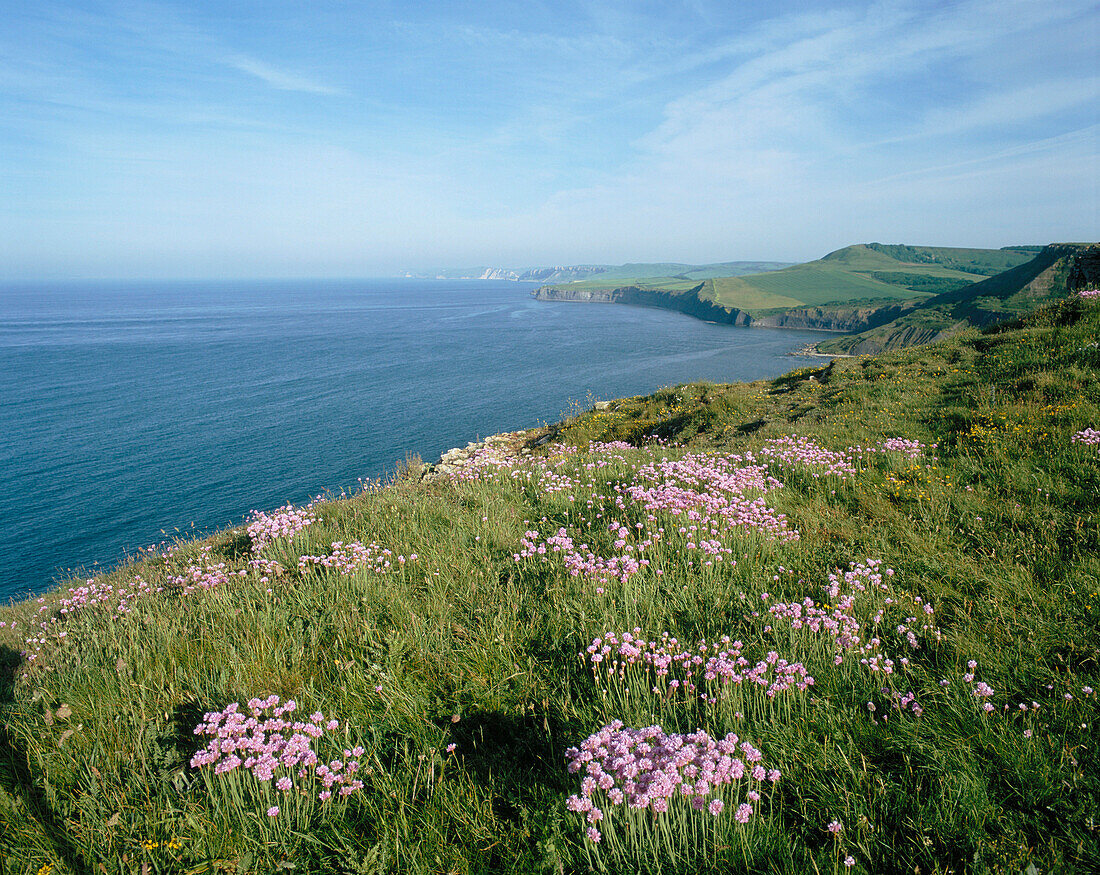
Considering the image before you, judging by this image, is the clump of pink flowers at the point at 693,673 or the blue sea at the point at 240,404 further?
the blue sea at the point at 240,404

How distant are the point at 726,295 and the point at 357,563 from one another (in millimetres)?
211060

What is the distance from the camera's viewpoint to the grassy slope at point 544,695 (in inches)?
97.6

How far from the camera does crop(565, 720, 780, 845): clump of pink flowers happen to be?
226 cm

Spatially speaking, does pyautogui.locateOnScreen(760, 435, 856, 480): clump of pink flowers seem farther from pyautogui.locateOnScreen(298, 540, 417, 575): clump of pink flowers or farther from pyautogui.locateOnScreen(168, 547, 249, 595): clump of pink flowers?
pyautogui.locateOnScreen(168, 547, 249, 595): clump of pink flowers

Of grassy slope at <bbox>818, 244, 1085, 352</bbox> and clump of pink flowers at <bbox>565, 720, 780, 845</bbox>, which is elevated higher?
grassy slope at <bbox>818, 244, 1085, 352</bbox>

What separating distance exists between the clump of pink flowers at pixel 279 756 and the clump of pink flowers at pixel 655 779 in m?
1.26

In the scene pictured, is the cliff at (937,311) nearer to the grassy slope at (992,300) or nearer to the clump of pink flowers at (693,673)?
the grassy slope at (992,300)

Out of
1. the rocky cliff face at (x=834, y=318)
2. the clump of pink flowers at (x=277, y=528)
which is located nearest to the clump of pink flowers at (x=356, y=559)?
the clump of pink flowers at (x=277, y=528)

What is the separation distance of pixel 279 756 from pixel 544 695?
160cm

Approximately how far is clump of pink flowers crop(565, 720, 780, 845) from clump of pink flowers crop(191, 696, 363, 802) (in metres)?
1.26

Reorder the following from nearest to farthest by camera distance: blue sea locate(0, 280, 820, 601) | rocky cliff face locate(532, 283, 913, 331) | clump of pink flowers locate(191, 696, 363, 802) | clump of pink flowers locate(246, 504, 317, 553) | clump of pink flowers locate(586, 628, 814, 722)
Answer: clump of pink flowers locate(191, 696, 363, 802) → clump of pink flowers locate(586, 628, 814, 722) → clump of pink flowers locate(246, 504, 317, 553) → blue sea locate(0, 280, 820, 601) → rocky cliff face locate(532, 283, 913, 331)

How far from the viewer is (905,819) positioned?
8.24 feet

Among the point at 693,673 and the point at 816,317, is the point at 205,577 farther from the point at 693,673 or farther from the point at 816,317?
the point at 816,317

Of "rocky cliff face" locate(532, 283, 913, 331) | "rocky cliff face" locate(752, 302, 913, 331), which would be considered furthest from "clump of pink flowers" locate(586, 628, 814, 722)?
"rocky cliff face" locate(532, 283, 913, 331)
